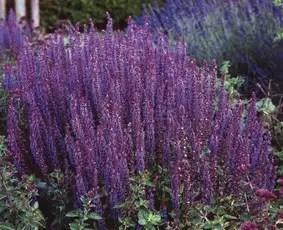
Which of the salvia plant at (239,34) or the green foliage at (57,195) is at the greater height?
the salvia plant at (239,34)

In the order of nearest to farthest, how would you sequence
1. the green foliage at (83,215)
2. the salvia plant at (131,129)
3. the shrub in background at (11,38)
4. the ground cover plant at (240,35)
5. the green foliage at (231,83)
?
the green foliage at (83,215), the salvia plant at (131,129), the green foliage at (231,83), the ground cover plant at (240,35), the shrub in background at (11,38)

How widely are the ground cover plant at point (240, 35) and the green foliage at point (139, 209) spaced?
210 centimetres

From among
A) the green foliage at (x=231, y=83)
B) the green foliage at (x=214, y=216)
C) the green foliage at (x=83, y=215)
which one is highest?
the green foliage at (x=231, y=83)

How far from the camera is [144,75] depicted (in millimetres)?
3078

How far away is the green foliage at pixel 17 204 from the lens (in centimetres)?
255

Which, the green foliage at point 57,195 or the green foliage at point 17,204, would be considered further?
the green foliage at point 57,195

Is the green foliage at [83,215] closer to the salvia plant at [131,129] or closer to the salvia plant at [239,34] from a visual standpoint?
the salvia plant at [131,129]

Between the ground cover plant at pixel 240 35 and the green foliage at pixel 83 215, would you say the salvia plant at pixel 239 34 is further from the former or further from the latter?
the green foliage at pixel 83 215

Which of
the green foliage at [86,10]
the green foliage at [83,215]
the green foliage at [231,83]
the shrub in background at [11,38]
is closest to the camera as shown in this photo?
the green foliage at [83,215]

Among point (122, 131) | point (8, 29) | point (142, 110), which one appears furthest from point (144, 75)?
point (8, 29)

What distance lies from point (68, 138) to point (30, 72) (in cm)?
67

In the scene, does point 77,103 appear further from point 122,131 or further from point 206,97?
point 206,97

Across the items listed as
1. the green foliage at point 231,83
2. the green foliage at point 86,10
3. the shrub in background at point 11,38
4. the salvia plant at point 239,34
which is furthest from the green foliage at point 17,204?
the green foliage at point 86,10

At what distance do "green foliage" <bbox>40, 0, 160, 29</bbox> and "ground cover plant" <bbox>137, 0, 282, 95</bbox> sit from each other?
3.26 m
